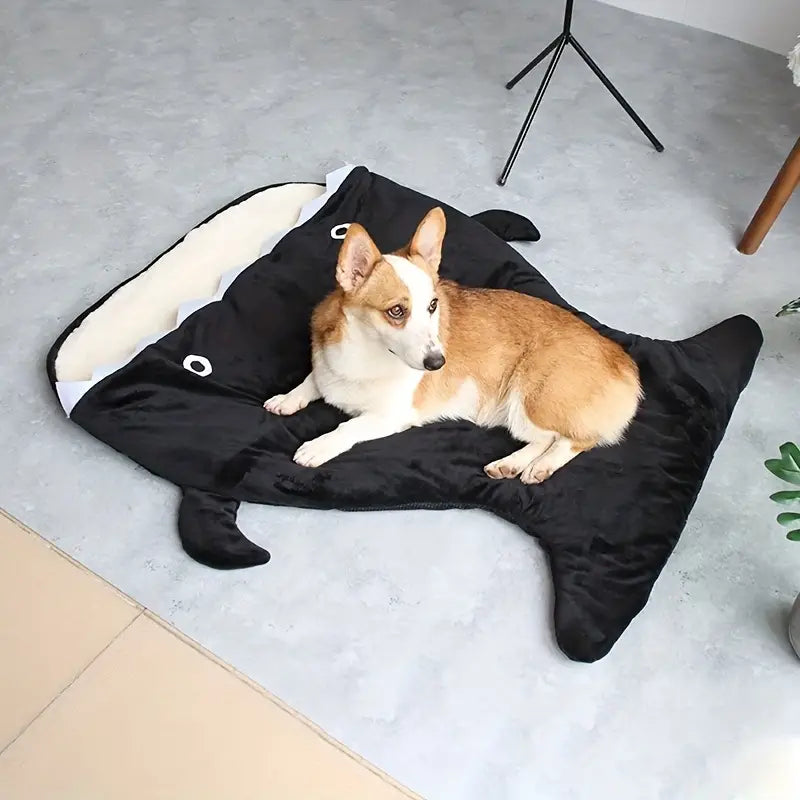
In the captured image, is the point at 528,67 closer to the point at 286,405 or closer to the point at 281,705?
the point at 286,405

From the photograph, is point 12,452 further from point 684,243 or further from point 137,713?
point 684,243

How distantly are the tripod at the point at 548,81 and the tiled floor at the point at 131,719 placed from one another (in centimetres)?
158

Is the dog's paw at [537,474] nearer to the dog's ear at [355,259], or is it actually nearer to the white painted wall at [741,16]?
the dog's ear at [355,259]

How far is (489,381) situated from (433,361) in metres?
0.28

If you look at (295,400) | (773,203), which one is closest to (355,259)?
(295,400)

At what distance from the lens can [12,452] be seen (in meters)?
1.97

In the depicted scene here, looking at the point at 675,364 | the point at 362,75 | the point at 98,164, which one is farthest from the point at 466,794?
the point at 362,75

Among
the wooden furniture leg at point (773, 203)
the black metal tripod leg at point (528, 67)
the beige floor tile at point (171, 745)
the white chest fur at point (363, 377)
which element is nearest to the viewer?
the beige floor tile at point (171, 745)

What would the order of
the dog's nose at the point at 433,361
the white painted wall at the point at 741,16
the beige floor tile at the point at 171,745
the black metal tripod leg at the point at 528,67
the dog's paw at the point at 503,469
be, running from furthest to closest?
the white painted wall at the point at 741,16 → the black metal tripod leg at the point at 528,67 → the dog's paw at the point at 503,469 → the dog's nose at the point at 433,361 → the beige floor tile at the point at 171,745

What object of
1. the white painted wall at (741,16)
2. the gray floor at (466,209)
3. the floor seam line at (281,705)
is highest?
the white painted wall at (741,16)

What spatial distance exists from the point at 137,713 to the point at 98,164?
64.1 inches

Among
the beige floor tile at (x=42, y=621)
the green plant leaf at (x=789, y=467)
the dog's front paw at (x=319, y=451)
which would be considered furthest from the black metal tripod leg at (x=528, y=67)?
→ the beige floor tile at (x=42, y=621)

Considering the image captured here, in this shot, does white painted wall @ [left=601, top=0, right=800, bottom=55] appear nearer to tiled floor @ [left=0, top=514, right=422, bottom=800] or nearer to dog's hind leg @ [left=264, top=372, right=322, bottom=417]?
dog's hind leg @ [left=264, top=372, right=322, bottom=417]

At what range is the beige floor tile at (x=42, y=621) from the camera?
1.64m
